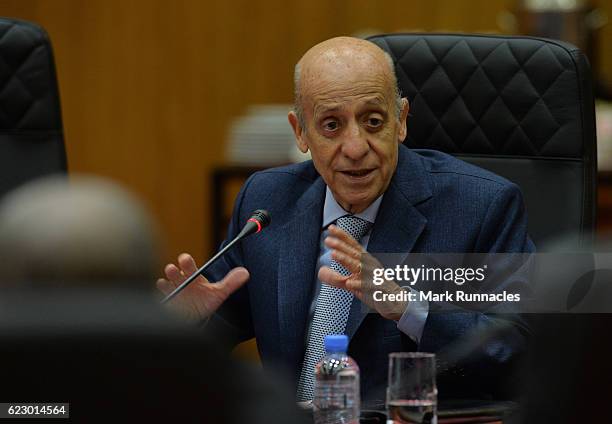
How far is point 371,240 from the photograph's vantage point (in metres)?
2.36

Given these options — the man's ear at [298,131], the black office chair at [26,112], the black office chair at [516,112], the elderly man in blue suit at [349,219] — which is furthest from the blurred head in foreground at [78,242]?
the black office chair at [26,112]

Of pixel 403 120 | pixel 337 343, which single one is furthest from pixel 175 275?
pixel 403 120

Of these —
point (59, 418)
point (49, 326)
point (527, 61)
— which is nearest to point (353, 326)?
point (527, 61)

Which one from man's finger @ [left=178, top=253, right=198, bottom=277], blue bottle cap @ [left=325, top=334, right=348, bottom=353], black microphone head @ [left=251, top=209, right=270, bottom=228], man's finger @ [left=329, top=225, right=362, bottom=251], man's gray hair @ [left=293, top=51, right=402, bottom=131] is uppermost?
man's gray hair @ [left=293, top=51, right=402, bottom=131]

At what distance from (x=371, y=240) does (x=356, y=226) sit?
6 cm

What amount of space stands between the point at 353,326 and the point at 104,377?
46.7 inches

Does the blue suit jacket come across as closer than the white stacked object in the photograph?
Yes

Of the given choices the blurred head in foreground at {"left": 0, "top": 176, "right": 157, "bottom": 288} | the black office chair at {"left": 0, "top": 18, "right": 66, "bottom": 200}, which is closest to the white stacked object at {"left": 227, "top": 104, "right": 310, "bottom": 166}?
the black office chair at {"left": 0, "top": 18, "right": 66, "bottom": 200}

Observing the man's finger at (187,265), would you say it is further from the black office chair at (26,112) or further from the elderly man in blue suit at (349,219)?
the black office chair at (26,112)

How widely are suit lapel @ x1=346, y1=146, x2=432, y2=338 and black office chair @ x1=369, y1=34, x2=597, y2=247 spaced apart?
203 millimetres

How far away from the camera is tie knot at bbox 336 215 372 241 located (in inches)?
94.4

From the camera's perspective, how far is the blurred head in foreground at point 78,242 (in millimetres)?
1064

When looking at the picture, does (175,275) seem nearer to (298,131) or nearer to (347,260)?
(347,260)

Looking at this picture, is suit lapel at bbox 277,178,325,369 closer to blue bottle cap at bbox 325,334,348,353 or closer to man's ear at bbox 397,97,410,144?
man's ear at bbox 397,97,410,144
